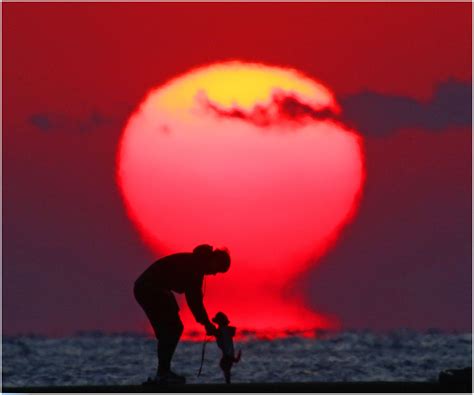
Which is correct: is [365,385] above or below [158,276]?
below

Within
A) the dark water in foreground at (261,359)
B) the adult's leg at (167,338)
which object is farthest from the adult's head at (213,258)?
Result: the dark water in foreground at (261,359)

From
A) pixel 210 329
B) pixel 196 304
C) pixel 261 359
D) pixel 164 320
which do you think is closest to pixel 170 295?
pixel 164 320

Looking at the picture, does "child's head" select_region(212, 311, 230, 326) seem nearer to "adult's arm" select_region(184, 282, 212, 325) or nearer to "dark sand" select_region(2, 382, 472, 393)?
"adult's arm" select_region(184, 282, 212, 325)

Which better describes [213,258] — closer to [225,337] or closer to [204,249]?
[204,249]

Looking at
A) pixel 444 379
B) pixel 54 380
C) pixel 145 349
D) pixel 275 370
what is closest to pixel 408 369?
pixel 275 370

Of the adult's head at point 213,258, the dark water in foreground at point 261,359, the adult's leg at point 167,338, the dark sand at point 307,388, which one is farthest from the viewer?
the dark water in foreground at point 261,359

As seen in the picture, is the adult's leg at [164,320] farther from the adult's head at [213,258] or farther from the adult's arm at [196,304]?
the adult's head at [213,258]

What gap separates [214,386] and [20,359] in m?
50.1

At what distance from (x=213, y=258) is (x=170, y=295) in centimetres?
85

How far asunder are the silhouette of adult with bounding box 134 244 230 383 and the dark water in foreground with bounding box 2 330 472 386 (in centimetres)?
2623

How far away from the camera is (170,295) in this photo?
20.9 meters

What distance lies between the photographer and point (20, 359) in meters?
69.7

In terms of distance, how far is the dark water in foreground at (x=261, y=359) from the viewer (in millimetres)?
54156

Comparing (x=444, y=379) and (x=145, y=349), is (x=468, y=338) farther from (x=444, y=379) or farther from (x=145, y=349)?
(x=444, y=379)
